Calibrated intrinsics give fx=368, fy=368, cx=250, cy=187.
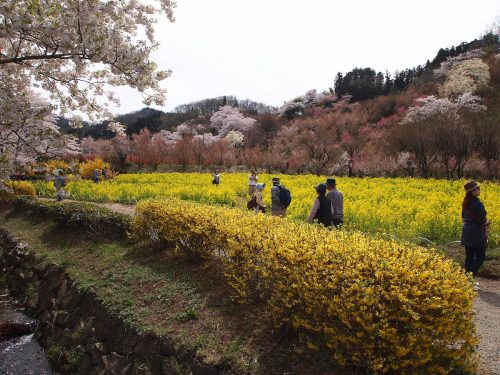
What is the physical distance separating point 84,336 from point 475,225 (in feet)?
22.1

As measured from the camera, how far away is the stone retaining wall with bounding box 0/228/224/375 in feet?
15.7

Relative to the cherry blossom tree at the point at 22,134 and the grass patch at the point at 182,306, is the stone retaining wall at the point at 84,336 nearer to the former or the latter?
the grass patch at the point at 182,306

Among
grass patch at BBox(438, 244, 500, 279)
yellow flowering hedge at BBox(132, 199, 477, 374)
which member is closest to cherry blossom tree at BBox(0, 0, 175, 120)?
yellow flowering hedge at BBox(132, 199, 477, 374)

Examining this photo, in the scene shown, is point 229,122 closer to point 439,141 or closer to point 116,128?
point 439,141

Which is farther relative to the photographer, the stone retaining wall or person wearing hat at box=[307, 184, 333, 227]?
person wearing hat at box=[307, 184, 333, 227]

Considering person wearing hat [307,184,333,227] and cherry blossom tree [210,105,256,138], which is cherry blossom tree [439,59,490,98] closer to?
cherry blossom tree [210,105,256,138]

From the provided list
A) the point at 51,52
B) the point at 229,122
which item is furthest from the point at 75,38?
the point at 229,122

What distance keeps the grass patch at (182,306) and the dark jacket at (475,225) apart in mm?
3677

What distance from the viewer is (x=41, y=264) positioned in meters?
9.09

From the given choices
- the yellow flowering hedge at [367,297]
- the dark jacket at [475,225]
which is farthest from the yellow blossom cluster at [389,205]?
the yellow flowering hedge at [367,297]

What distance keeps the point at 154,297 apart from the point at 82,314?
160 centimetres

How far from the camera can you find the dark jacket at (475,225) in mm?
5927

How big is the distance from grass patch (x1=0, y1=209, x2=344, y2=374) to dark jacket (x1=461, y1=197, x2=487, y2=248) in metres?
3.68

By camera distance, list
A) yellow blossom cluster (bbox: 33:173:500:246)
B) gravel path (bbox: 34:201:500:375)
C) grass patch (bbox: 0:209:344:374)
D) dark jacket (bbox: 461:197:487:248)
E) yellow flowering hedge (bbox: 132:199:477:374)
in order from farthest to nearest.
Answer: yellow blossom cluster (bbox: 33:173:500:246), dark jacket (bbox: 461:197:487:248), grass patch (bbox: 0:209:344:374), gravel path (bbox: 34:201:500:375), yellow flowering hedge (bbox: 132:199:477:374)
